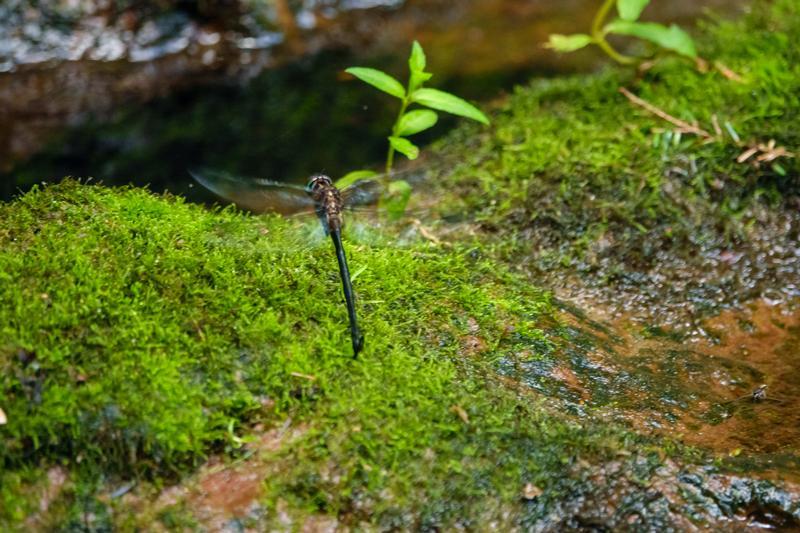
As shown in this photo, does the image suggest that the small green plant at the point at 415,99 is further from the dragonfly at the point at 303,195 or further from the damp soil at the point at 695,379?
the damp soil at the point at 695,379

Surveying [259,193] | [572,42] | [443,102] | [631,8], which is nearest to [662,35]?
[631,8]

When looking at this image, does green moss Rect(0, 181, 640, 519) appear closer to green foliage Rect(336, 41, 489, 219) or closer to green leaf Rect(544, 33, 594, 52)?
green foliage Rect(336, 41, 489, 219)

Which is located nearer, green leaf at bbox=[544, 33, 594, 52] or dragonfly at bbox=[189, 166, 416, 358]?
dragonfly at bbox=[189, 166, 416, 358]

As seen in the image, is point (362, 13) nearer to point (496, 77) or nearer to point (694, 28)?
point (496, 77)

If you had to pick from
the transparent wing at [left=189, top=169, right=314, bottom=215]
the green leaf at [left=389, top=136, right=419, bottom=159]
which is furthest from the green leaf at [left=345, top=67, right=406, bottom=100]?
the transparent wing at [left=189, top=169, right=314, bottom=215]

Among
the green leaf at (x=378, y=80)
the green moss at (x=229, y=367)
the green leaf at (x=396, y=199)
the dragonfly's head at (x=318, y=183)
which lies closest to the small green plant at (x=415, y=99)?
the green leaf at (x=378, y=80)

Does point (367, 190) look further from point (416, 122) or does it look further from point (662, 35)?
point (662, 35)

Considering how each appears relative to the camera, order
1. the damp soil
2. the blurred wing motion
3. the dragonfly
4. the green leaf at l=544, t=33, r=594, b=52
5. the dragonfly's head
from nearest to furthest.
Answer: the damp soil < the dragonfly < the dragonfly's head < the blurred wing motion < the green leaf at l=544, t=33, r=594, b=52
